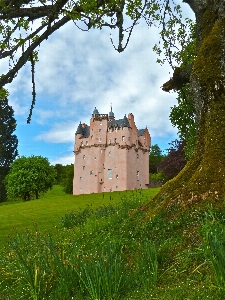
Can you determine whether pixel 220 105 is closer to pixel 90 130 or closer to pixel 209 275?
pixel 209 275

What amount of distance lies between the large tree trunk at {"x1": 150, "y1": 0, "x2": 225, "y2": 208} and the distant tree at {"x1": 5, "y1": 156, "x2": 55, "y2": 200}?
4071cm

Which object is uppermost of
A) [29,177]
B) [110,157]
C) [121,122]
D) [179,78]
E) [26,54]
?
[121,122]

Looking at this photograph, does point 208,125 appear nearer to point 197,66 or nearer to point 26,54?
point 197,66

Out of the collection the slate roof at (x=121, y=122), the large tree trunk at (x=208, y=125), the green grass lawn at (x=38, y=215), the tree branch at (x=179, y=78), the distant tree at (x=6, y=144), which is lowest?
the green grass lawn at (x=38, y=215)

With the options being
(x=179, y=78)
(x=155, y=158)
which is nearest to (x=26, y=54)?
(x=179, y=78)

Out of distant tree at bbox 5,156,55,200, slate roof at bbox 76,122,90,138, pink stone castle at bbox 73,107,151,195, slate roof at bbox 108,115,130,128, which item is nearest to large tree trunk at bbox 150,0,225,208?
distant tree at bbox 5,156,55,200

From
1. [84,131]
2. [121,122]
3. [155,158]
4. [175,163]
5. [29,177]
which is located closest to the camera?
[175,163]


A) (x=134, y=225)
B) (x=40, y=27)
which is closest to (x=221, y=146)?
(x=134, y=225)

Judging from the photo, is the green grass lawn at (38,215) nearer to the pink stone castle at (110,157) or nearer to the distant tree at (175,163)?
the distant tree at (175,163)

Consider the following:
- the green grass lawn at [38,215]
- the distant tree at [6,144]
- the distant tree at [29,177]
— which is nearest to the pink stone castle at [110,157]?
the distant tree at [29,177]

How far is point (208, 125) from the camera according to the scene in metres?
6.49

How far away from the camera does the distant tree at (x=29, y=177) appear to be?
45656mm

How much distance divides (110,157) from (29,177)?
1329 cm

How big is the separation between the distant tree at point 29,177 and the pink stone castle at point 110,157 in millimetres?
6642
